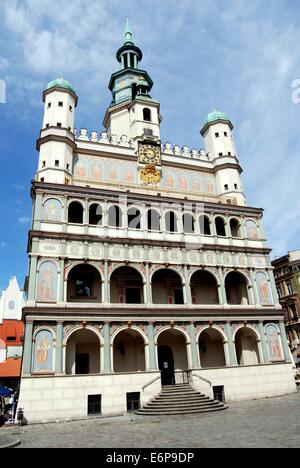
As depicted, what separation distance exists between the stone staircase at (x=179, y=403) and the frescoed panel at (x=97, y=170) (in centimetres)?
1818

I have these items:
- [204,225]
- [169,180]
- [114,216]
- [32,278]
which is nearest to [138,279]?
[114,216]

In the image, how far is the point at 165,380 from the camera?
92.3ft

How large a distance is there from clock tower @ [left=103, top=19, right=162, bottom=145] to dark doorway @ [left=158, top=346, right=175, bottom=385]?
1744 cm

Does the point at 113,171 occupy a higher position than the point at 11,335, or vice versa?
the point at 113,171

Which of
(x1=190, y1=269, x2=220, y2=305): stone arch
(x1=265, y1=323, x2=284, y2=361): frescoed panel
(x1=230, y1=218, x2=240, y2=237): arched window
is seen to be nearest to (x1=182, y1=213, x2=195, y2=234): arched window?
(x1=190, y1=269, x2=220, y2=305): stone arch

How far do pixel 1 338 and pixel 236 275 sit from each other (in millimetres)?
34691

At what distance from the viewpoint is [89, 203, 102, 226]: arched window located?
93.8 feet

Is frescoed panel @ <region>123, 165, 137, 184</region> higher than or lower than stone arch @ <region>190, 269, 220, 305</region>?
higher

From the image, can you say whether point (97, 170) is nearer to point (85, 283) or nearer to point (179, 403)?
point (85, 283)

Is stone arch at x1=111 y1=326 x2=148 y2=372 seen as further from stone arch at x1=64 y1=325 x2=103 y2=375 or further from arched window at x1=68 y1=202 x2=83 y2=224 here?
arched window at x1=68 y1=202 x2=83 y2=224

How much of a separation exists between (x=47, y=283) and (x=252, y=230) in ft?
60.8

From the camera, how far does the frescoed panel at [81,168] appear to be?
31.5 meters

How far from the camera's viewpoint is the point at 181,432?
14594 millimetres

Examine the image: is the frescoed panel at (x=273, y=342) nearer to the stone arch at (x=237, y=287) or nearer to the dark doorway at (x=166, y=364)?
the stone arch at (x=237, y=287)
